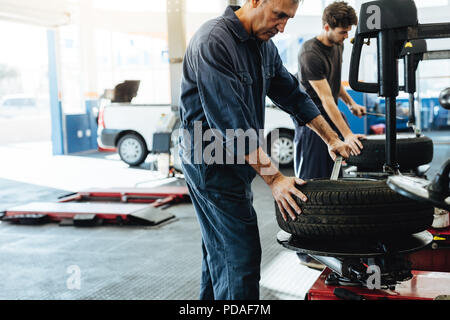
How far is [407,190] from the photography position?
0.87m

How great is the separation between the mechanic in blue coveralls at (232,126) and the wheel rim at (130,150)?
605 centimetres

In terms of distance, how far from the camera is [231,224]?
1579 mm

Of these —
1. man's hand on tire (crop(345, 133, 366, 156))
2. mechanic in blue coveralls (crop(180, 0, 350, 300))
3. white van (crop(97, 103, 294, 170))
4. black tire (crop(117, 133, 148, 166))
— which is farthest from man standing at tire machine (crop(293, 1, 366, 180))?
black tire (crop(117, 133, 148, 166))

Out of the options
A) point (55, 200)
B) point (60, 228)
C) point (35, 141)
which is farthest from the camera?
point (35, 141)

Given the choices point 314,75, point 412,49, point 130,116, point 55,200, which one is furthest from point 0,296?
point 130,116

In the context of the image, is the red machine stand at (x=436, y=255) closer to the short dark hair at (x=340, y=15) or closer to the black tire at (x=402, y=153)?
the black tire at (x=402, y=153)

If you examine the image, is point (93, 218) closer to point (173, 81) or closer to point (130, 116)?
point (173, 81)

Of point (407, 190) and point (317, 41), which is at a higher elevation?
point (317, 41)

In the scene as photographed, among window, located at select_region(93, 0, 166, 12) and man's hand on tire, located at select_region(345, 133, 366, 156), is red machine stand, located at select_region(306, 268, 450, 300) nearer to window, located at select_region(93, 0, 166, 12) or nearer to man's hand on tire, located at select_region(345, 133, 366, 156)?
man's hand on tire, located at select_region(345, 133, 366, 156)

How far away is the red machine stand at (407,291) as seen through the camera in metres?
1.56

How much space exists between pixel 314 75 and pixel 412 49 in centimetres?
63

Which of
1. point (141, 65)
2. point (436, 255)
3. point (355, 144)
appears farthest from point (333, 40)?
point (141, 65)

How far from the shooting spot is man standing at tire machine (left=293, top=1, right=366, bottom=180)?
8.30ft

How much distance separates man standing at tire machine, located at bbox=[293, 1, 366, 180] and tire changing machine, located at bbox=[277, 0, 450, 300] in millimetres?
943
